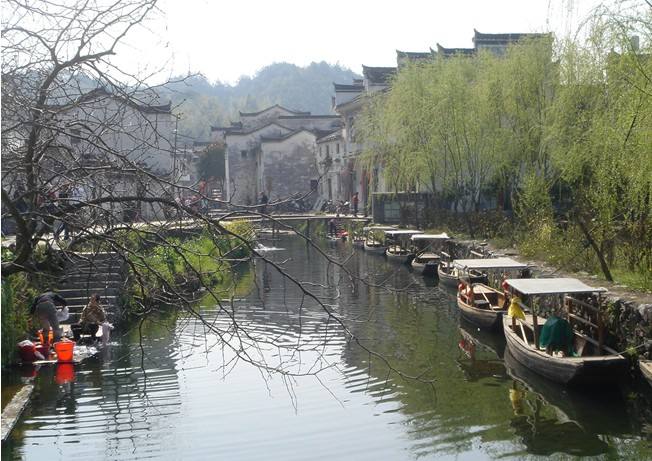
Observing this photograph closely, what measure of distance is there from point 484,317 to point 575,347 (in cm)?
371

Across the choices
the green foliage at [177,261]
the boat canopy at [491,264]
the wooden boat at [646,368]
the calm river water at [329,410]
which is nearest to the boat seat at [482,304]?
the boat canopy at [491,264]

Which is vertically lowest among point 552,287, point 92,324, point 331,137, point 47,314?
point 92,324

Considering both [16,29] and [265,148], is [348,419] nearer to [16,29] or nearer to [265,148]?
[16,29]

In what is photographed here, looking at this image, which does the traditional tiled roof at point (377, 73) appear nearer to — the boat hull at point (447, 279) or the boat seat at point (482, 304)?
the boat hull at point (447, 279)

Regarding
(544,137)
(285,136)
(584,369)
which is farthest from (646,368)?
(285,136)

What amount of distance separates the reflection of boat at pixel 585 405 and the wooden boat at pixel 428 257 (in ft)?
42.9

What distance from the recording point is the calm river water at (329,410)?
9.55 metres

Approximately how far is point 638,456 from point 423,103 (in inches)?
829

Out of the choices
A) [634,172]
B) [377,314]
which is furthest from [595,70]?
[377,314]

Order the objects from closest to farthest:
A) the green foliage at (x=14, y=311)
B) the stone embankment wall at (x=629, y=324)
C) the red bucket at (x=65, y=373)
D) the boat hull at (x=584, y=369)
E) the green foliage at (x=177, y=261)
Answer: the green foliage at (x=177, y=261) → the boat hull at (x=584, y=369) → the stone embankment wall at (x=629, y=324) → the green foliage at (x=14, y=311) → the red bucket at (x=65, y=373)

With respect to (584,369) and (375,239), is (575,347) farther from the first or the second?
(375,239)

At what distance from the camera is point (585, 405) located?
10.9 meters

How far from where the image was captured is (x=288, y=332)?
52.9 ft

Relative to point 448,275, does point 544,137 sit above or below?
above
